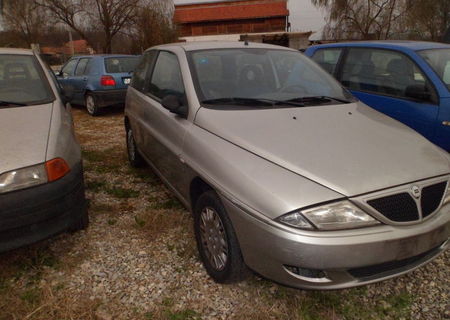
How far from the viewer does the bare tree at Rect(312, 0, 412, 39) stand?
2256 cm

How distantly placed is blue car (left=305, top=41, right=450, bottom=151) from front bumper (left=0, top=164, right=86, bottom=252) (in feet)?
11.5

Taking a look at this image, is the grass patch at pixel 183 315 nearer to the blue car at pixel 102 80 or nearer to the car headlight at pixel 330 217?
the car headlight at pixel 330 217

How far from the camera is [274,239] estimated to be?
184 centimetres

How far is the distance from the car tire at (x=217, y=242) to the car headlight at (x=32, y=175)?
102cm

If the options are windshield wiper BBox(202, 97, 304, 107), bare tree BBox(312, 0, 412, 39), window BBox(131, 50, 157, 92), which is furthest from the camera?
bare tree BBox(312, 0, 412, 39)

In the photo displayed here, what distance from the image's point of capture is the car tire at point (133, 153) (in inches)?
178

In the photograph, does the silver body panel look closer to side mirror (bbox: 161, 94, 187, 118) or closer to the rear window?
side mirror (bbox: 161, 94, 187, 118)

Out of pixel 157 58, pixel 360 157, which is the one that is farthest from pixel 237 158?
pixel 157 58

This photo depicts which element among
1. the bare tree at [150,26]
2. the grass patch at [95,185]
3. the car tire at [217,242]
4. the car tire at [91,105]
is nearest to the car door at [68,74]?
the car tire at [91,105]

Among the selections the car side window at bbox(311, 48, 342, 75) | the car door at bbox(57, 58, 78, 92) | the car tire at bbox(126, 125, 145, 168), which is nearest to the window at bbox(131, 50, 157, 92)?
the car tire at bbox(126, 125, 145, 168)

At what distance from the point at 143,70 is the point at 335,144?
108 inches

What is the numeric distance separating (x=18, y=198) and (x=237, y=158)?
145cm

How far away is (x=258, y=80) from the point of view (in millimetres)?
3035

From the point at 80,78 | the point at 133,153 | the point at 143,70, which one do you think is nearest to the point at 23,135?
the point at 143,70
